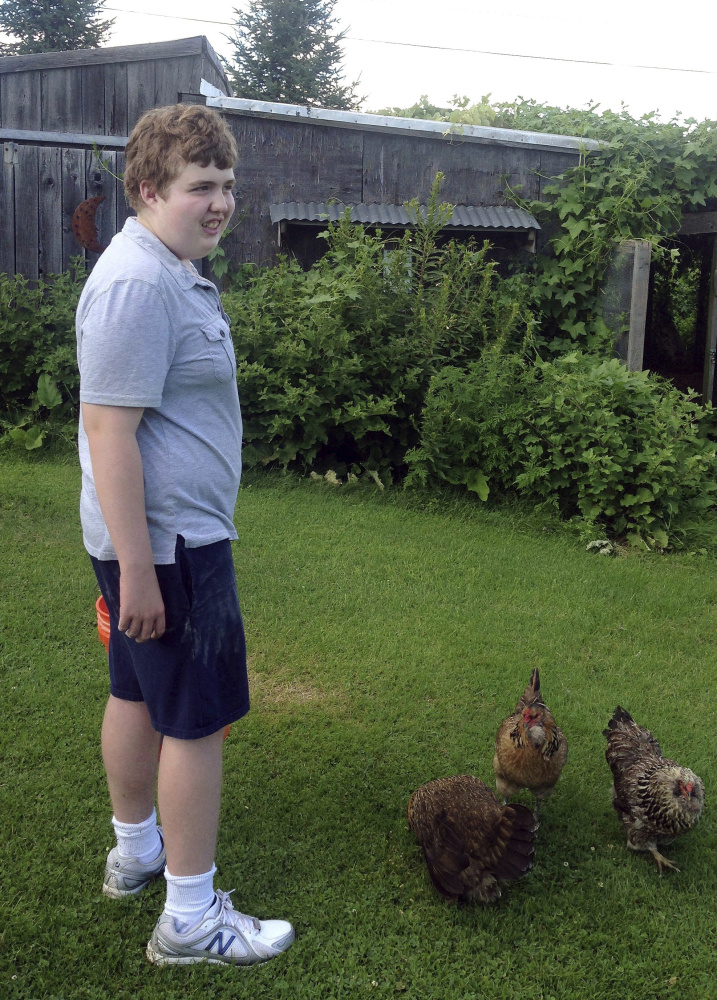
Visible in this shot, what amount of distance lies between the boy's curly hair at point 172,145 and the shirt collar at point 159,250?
0.09m

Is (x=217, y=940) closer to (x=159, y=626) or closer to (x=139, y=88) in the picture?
(x=159, y=626)

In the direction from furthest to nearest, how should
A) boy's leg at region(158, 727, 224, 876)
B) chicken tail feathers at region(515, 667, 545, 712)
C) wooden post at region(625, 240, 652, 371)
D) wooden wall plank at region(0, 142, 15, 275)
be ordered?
wooden wall plank at region(0, 142, 15, 275) → wooden post at region(625, 240, 652, 371) → chicken tail feathers at region(515, 667, 545, 712) → boy's leg at region(158, 727, 224, 876)

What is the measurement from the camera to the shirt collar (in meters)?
2.00

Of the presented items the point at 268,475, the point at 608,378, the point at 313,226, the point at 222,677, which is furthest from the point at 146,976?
the point at 313,226

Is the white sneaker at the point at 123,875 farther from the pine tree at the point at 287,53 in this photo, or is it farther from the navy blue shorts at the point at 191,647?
the pine tree at the point at 287,53

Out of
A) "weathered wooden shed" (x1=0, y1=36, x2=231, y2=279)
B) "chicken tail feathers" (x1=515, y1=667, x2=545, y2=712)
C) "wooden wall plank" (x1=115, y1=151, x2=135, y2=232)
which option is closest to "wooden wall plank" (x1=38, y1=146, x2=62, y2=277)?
"weathered wooden shed" (x1=0, y1=36, x2=231, y2=279)

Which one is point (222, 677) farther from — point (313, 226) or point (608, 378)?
point (313, 226)

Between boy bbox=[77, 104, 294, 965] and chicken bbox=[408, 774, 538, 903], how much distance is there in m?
0.65

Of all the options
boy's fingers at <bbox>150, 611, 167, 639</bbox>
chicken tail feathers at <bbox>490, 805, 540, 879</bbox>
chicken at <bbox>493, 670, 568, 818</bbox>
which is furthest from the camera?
chicken at <bbox>493, 670, 568, 818</bbox>

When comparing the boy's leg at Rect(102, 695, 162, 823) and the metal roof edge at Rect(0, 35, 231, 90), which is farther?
the metal roof edge at Rect(0, 35, 231, 90)

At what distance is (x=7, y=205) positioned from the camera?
25.6ft

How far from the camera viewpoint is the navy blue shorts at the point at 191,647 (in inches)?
80.9

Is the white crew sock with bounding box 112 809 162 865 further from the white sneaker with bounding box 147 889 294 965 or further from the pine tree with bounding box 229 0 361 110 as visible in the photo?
the pine tree with bounding box 229 0 361 110

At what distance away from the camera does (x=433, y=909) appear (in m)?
2.59
